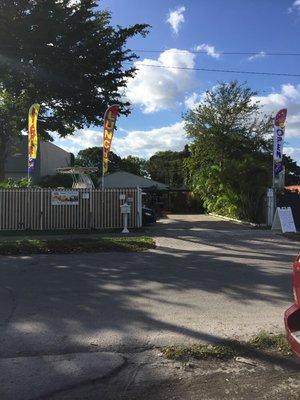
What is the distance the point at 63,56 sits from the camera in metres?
25.6

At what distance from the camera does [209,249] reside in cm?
1534

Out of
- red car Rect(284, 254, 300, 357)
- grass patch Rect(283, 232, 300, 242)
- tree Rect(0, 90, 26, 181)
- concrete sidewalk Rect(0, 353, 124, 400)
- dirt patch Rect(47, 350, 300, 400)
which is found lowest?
dirt patch Rect(47, 350, 300, 400)

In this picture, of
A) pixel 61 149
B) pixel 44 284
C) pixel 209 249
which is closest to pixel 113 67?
pixel 209 249

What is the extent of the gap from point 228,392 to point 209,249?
34.9ft

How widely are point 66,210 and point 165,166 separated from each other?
61.9m

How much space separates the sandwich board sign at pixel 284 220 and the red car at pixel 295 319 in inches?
614

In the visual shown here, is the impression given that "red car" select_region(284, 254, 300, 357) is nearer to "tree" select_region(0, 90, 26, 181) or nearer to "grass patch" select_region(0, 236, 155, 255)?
"grass patch" select_region(0, 236, 155, 255)

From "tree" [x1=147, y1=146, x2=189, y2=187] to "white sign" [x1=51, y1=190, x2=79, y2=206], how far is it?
54352 mm

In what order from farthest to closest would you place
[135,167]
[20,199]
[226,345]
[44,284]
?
[135,167], [20,199], [44,284], [226,345]

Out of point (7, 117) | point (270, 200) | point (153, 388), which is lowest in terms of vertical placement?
point (153, 388)

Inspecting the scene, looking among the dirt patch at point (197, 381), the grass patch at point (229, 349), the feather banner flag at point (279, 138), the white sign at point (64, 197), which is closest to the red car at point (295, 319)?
the dirt patch at point (197, 381)

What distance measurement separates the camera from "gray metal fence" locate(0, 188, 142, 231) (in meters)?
20.6

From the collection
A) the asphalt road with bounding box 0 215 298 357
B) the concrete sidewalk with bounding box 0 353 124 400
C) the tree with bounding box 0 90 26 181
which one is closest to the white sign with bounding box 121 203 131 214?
the asphalt road with bounding box 0 215 298 357

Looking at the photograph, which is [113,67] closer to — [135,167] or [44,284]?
[44,284]
